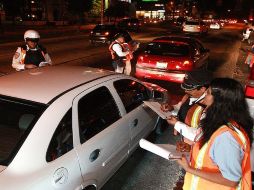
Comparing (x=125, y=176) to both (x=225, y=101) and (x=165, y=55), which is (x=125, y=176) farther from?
(x=165, y=55)

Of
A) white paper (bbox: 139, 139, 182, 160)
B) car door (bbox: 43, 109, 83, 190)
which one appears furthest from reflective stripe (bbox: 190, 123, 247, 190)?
car door (bbox: 43, 109, 83, 190)

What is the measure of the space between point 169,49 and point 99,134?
7097 mm

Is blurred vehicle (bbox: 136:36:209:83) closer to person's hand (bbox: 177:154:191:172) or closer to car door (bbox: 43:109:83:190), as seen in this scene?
car door (bbox: 43:109:83:190)

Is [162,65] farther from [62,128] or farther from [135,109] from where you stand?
[62,128]

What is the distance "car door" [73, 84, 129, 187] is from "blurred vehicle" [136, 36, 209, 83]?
592 centimetres

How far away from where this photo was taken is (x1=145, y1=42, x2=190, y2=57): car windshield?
32.8 ft

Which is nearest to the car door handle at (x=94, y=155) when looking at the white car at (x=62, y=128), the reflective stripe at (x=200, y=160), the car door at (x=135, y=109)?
the white car at (x=62, y=128)

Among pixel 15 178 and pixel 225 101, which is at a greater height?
pixel 225 101

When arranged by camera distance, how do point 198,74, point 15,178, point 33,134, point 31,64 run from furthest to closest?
point 31,64 → point 198,74 → point 33,134 → point 15,178

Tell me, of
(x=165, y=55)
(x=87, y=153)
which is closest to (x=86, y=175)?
(x=87, y=153)

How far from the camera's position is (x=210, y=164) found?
7.42 ft

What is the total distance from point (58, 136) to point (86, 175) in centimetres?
55

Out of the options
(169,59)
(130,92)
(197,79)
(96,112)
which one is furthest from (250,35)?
(96,112)

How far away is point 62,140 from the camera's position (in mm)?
3012
